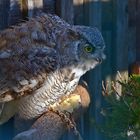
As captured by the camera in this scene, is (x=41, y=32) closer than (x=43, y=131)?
No

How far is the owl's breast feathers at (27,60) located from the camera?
11.1 feet

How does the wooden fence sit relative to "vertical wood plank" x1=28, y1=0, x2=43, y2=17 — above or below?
below

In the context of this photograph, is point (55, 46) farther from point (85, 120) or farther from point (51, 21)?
point (85, 120)

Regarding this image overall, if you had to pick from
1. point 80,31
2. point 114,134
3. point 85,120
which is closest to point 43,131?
point 114,134

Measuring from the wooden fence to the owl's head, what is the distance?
0.81 m

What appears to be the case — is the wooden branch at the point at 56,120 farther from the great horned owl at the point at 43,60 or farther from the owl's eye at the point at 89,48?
the owl's eye at the point at 89,48

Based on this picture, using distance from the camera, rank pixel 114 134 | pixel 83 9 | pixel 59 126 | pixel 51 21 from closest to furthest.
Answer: pixel 114 134 < pixel 59 126 < pixel 51 21 < pixel 83 9

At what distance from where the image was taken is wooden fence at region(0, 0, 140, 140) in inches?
176

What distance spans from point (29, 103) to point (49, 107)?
0.14 m

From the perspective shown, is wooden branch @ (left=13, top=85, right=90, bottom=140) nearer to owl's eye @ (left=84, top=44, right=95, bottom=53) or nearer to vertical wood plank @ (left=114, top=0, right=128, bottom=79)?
owl's eye @ (left=84, top=44, right=95, bottom=53)

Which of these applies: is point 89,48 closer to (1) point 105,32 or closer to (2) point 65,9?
(2) point 65,9

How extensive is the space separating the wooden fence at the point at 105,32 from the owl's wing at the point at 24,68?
34.5 inches

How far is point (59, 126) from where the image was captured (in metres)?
3.36

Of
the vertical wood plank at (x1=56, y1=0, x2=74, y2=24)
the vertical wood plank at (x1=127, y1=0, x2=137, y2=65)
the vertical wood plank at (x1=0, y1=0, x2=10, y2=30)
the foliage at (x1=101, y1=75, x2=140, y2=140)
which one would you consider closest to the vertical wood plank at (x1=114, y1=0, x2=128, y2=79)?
the vertical wood plank at (x1=127, y1=0, x2=137, y2=65)
